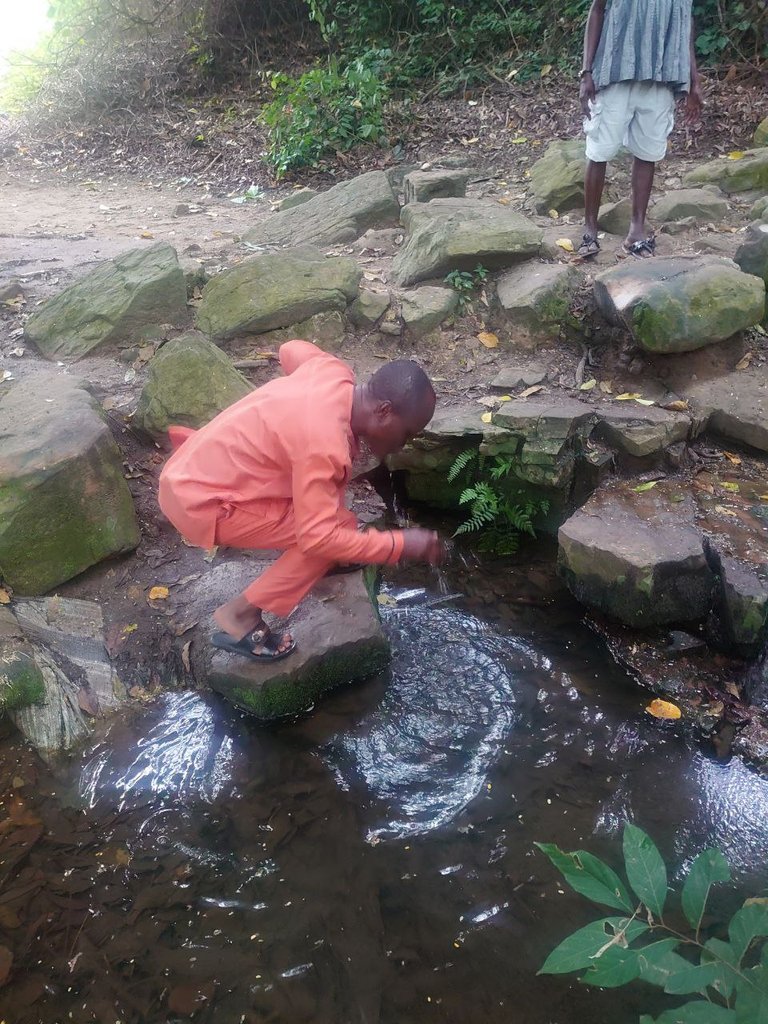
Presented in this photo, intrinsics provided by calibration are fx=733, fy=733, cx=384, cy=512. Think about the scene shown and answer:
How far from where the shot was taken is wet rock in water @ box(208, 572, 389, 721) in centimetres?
274

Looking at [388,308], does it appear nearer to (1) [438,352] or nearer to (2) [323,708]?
(1) [438,352]

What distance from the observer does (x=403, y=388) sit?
83.7 inches

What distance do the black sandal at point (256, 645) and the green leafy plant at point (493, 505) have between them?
1.23m

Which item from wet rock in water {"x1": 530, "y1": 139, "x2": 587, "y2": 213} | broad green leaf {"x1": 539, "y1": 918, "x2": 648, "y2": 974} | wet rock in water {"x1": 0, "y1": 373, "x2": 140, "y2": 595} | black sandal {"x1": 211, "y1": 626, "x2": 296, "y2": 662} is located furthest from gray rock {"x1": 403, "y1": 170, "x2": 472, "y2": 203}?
broad green leaf {"x1": 539, "y1": 918, "x2": 648, "y2": 974}

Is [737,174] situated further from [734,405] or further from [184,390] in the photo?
[184,390]

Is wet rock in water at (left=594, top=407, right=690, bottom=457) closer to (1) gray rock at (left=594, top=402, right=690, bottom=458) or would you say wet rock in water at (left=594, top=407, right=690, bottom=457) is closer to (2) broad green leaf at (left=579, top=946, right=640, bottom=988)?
(1) gray rock at (left=594, top=402, right=690, bottom=458)

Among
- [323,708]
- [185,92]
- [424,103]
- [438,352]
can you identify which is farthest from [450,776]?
[185,92]

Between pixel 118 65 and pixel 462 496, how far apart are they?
33.7 ft

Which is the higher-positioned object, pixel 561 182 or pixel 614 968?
pixel 561 182

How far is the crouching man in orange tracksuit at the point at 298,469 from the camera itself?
2137 millimetres

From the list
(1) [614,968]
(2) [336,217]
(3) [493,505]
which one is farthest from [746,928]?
(2) [336,217]

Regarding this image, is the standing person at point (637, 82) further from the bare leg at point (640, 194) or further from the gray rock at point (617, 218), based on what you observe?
the gray rock at point (617, 218)

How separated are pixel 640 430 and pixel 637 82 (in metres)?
2.19

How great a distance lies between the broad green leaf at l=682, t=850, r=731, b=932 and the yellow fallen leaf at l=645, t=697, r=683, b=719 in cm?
183
